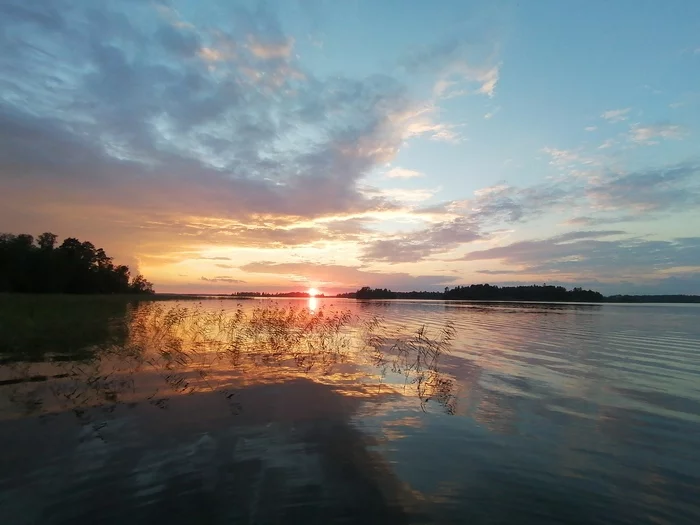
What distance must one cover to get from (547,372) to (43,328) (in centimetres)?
3138

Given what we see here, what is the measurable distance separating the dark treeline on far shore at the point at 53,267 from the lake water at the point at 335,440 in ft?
284

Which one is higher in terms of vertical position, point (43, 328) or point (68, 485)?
point (43, 328)

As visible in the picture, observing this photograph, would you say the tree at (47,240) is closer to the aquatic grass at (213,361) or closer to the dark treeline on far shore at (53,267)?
the dark treeline on far shore at (53,267)

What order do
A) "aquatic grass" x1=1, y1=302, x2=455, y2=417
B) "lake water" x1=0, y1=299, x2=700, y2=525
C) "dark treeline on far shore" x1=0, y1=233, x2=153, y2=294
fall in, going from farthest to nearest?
"dark treeline on far shore" x1=0, y1=233, x2=153, y2=294 < "aquatic grass" x1=1, y1=302, x2=455, y2=417 < "lake water" x1=0, y1=299, x2=700, y2=525

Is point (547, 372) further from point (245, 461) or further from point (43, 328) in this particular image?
point (43, 328)

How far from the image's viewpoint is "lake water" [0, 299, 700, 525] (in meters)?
6.80

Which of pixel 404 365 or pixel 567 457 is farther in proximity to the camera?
pixel 404 365

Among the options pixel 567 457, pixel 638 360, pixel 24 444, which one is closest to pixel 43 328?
pixel 24 444

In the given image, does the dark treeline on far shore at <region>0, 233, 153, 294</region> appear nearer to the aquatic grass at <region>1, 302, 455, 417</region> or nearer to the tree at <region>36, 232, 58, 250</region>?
the tree at <region>36, 232, 58, 250</region>

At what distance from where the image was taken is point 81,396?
12492 mm

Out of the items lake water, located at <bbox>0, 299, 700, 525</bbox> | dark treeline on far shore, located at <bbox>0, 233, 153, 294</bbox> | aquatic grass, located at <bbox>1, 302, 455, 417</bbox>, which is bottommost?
lake water, located at <bbox>0, 299, 700, 525</bbox>

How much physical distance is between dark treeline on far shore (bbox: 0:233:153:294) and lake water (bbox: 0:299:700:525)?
86.7 m

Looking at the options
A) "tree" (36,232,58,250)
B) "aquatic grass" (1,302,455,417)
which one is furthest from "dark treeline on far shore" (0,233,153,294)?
"aquatic grass" (1,302,455,417)

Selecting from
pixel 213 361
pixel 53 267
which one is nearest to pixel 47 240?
pixel 53 267
